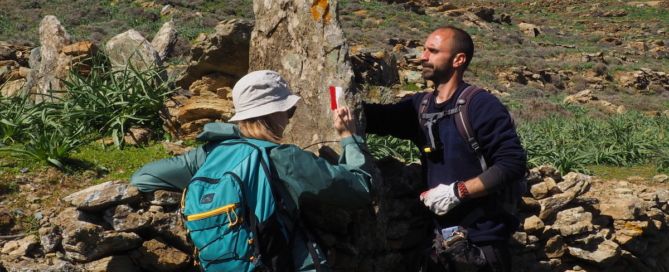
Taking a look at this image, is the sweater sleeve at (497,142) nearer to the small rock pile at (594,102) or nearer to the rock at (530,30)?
the small rock pile at (594,102)

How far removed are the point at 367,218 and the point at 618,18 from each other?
54.2 metres

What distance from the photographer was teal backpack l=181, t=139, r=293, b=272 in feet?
9.43

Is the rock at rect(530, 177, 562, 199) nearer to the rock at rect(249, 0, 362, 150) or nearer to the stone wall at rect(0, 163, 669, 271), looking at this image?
the stone wall at rect(0, 163, 669, 271)

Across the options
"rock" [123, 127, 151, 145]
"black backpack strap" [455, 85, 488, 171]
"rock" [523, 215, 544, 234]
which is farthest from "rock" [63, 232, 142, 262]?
"rock" [523, 215, 544, 234]

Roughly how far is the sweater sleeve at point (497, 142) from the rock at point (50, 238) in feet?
7.31

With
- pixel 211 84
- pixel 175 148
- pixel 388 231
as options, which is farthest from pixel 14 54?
pixel 388 231

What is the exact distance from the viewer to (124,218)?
3.74m

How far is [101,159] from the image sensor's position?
482 cm

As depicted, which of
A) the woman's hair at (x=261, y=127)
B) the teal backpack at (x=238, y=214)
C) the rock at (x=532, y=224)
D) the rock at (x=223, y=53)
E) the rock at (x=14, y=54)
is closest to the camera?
the teal backpack at (x=238, y=214)

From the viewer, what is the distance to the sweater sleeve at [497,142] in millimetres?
3592

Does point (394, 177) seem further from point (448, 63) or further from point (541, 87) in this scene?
point (541, 87)

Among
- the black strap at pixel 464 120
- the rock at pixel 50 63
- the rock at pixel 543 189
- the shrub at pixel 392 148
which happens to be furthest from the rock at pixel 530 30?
the black strap at pixel 464 120

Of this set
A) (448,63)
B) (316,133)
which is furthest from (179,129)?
(448,63)

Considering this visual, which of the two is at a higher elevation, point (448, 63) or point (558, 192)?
point (448, 63)
